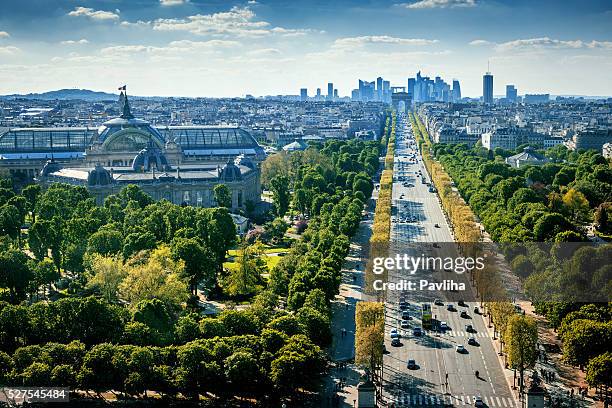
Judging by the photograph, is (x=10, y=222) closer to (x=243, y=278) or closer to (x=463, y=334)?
(x=243, y=278)

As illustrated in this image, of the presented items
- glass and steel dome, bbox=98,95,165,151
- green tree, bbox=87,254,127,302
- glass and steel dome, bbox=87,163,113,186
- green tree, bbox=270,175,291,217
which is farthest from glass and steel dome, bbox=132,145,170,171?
green tree, bbox=87,254,127,302

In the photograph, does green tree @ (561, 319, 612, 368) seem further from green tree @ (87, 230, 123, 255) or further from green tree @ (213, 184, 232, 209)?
green tree @ (213, 184, 232, 209)

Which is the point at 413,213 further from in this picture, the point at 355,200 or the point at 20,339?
the point at 20,339

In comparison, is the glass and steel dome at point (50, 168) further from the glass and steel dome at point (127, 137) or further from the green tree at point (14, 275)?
the green tree at point (14, 275)

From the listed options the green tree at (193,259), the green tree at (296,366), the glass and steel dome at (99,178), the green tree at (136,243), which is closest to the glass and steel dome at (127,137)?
the glass and steel dome at (99,178)

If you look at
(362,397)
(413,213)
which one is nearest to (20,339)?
(362,397)

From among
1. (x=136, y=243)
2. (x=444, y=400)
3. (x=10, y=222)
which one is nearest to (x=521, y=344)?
(x=444, y=400)

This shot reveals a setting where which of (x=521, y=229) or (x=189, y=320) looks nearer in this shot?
(x=189, y=320)
